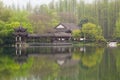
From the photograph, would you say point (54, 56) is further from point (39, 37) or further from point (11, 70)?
point (39, 37)

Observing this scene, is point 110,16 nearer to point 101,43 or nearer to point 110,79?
point 101,43

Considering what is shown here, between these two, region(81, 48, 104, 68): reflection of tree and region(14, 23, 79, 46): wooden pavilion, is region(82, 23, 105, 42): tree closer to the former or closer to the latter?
region(14, 23, 79, 46): wooden pavilion

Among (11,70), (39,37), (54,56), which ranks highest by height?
(39,37)

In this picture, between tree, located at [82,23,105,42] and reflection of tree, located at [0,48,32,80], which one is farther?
tree, located at [82,23,105,42]

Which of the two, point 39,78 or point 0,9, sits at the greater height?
point 0,9

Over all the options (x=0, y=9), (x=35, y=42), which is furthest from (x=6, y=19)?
(x=35, y=42)

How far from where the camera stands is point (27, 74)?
1552 centimetres

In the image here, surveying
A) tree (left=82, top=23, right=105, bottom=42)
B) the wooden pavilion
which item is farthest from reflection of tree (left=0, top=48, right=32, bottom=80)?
tree (left=82, top=23, right=105, bottom=42)

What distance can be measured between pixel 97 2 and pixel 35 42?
75.6 ft

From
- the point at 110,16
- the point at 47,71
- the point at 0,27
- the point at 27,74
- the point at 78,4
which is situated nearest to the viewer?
the point at 27,74

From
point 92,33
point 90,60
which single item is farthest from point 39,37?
point 90,60

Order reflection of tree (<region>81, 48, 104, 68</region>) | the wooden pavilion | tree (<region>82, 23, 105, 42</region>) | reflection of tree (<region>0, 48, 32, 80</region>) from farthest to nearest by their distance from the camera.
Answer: tree (<region>82, 23, 105, 42</region>), the wooden pavilion, reflection of tree (<region>81, 48, 104, 68</region>), reflection of tree (<region>0, 48, 32, 80</region>)

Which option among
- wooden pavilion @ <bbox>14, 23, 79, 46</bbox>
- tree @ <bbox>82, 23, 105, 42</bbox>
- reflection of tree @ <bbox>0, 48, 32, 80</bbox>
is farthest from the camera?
tree @ <bbox>82, 23, 105, 42</bbox>

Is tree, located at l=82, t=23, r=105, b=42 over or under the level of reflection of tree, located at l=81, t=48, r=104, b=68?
over
